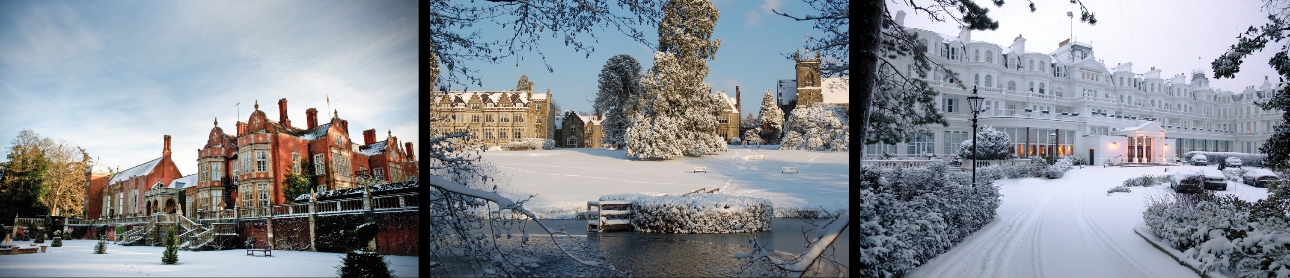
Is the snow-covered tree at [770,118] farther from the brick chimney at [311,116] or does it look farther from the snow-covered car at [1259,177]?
the snow-covered car at [1259,177]

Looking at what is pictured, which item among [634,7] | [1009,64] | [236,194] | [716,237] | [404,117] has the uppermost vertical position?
[634,7]

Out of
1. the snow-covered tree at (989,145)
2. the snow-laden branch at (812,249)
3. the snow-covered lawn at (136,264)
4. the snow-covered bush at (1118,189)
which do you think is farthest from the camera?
the snow-covered tree at (989,145)

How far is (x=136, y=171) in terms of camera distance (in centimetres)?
297

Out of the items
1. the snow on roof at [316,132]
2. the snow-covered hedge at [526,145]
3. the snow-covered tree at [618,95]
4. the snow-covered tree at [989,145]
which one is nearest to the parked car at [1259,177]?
the snow-covered tree at [989,145]

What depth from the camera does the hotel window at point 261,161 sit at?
10.0ft

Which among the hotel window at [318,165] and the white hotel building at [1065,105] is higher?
the white hotel building at [1065,105]

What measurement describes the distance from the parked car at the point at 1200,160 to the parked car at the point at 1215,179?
0.27 ft

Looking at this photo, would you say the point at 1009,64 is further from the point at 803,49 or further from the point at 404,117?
the point at 404,117

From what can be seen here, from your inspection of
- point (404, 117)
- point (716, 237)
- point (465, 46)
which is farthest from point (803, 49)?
point (404, 117)

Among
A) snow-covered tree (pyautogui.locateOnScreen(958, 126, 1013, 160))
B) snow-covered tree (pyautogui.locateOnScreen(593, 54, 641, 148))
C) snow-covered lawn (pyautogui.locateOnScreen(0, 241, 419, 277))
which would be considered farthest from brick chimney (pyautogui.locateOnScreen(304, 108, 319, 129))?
snow-covered tree (pyautogui.locateOnScreen(958, 126, 1013, 160))

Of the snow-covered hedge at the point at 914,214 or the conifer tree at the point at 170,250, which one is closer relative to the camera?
the conifer tree at the point at 170,250

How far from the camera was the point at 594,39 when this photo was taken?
332 centimetres

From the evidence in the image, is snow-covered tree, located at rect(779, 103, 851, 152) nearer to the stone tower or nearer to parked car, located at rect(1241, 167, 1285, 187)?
the stone tower

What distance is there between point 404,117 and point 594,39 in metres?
1.18
